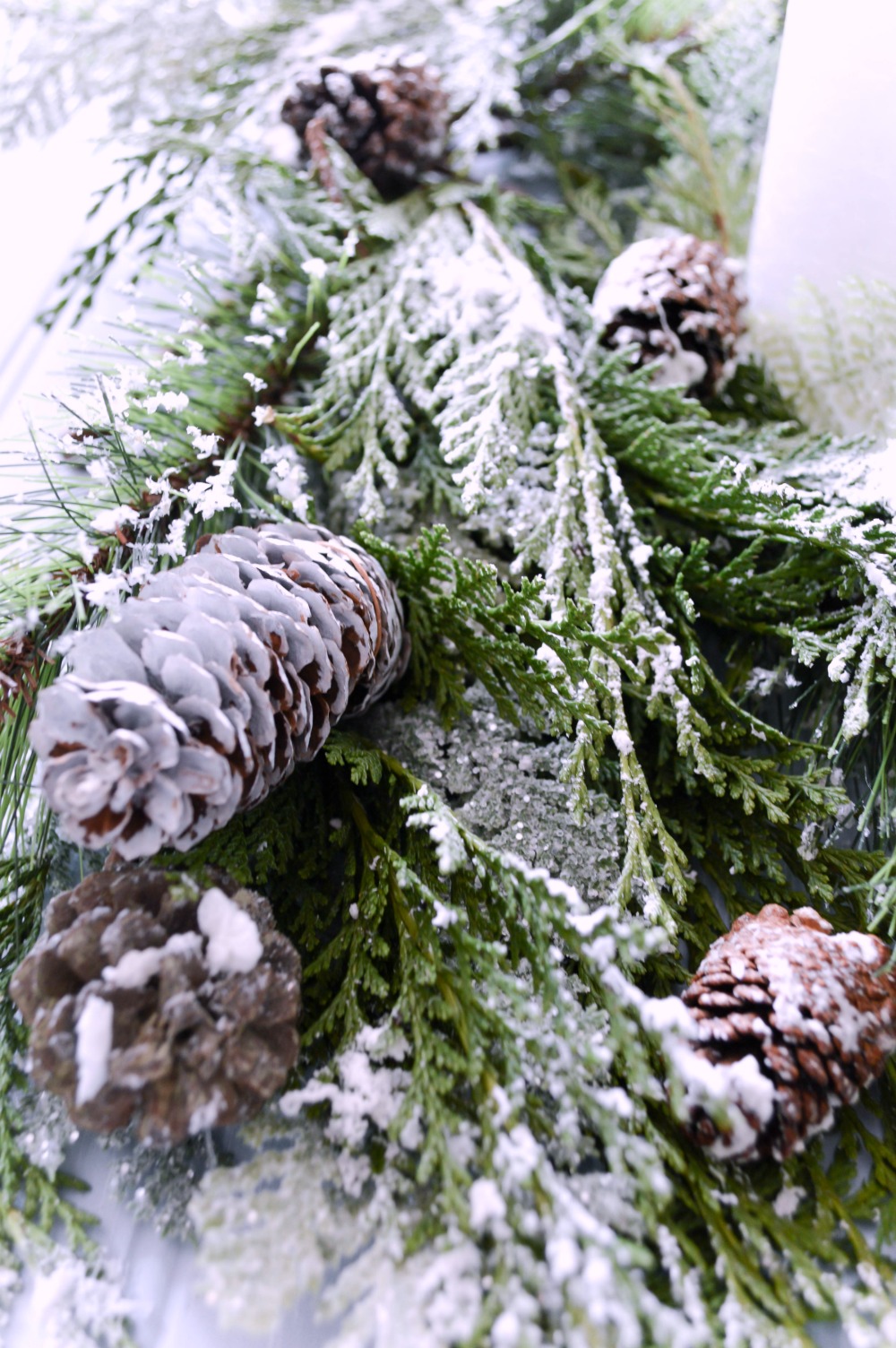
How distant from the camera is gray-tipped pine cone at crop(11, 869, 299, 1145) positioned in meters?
0.41

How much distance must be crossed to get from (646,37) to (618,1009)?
114 centimetres

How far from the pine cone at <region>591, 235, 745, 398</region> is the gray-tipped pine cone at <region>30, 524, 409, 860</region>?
354mm

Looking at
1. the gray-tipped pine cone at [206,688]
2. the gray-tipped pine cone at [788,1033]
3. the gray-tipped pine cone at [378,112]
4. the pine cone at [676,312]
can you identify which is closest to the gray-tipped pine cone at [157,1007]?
the gray-tipped pine cone at [206,688]

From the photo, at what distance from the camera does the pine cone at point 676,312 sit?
745 millimetres

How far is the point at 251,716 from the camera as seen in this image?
0.47 m

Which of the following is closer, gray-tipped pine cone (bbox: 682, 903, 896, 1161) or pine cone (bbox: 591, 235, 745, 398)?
gray-tipped pine cone (bbox: 682, 903, 896, 1161)

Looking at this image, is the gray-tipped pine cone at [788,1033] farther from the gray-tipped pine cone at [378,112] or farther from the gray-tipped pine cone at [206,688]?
the gray-tipped pine cone at [378,112]

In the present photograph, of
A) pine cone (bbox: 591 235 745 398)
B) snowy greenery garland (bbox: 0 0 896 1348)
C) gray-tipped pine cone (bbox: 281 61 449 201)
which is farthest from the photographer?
gray-tipped pine cone (bbox: 281 61 449 201)

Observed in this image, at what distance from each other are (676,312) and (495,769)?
420 mm

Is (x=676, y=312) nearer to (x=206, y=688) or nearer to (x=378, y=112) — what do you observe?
(x=378, y=112)

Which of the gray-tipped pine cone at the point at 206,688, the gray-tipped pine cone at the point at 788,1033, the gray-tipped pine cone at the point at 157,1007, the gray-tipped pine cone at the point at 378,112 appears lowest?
the gray-tipped pine cone at the point at 788,1033

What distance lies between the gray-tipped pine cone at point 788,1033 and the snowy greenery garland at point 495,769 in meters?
0.03

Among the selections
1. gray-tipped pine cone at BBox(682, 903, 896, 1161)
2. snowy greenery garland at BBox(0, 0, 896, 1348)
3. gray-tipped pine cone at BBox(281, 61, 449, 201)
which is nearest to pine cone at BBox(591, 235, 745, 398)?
snowy greenery garland at BBox(0, 0, 896, 1348)

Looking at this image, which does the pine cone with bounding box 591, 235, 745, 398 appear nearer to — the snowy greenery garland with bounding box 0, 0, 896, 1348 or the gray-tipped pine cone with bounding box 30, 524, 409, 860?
the snowy greenery garland with bounding box 0, 0, 896, 1348
